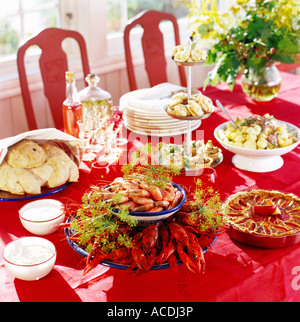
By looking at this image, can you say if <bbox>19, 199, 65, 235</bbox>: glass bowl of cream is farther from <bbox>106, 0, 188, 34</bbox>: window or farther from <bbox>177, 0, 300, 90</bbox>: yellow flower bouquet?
<bbox>106, 0, 188, 34</bbox>: window

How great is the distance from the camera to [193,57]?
1.54 meters

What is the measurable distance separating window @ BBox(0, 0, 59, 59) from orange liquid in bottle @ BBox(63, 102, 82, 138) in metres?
1.21

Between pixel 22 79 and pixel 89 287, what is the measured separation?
145 centimetres

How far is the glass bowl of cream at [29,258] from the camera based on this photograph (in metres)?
1.12

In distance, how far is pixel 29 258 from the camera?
1155mm

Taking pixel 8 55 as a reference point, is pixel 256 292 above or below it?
below

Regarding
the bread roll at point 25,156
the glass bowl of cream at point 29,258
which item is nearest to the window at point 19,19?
the bread roll at point 25,156

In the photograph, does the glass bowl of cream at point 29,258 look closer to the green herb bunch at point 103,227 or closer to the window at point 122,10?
the green herb bunch at point 103,227

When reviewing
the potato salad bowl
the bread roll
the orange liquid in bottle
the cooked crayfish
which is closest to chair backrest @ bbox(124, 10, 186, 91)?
the orange liquid in bottle

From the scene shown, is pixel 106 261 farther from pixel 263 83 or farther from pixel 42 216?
pixel 263 83

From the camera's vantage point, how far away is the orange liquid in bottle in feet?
5.90
